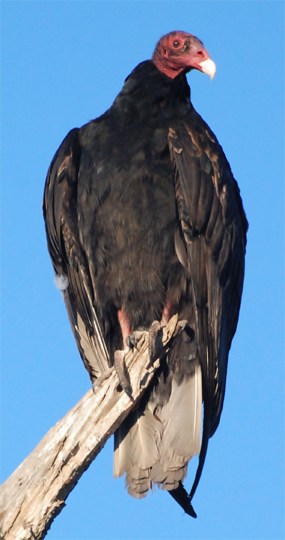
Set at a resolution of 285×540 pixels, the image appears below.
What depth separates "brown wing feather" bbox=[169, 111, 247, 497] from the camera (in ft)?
13.8

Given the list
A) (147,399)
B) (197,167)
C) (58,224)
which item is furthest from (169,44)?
(147,399)

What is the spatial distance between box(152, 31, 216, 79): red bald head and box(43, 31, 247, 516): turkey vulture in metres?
0.12

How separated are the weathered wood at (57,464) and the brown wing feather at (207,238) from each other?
0.55 meters

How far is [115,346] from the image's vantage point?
455cm

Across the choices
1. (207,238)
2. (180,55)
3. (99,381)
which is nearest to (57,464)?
(99,381)

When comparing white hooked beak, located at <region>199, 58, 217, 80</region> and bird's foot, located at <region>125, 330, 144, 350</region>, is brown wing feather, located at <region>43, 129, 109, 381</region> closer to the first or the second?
bird's foot, located at <region>125, 330, 144, 350</region>

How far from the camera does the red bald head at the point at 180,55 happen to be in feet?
15.3

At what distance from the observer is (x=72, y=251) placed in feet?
14.5

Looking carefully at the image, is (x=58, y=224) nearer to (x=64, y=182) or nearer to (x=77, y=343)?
(x=64, y=182)

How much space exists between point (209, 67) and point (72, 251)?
51.1 inches

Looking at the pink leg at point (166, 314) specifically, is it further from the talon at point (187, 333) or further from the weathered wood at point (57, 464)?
the weathered wood at point (57, 464)

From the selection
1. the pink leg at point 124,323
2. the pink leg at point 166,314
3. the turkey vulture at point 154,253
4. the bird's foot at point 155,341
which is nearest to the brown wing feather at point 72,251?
the turkey vulture at point 154,253

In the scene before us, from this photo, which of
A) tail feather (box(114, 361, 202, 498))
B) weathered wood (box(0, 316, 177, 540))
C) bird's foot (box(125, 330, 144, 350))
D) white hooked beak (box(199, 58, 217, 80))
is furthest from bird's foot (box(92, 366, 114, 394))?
white hooked beak (box(199, 58, 217, 80))

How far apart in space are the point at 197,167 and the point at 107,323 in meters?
1.00
